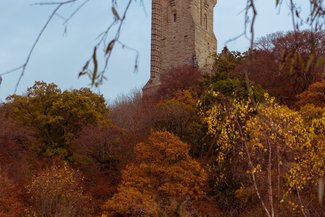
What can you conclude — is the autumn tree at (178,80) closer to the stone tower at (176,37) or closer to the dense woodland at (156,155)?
the dense woodland at (156,155)

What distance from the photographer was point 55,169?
1984cm

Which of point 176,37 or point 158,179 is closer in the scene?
point 158,179

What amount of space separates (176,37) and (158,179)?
2314 centimetres

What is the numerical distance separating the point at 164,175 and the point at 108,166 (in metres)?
4.50

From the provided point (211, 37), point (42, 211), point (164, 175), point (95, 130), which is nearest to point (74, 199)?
point (42, 211)

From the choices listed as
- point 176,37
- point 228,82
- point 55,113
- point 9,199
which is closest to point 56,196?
point 9,199

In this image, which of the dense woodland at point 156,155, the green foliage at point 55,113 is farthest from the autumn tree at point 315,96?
the green foliage at point 55,113

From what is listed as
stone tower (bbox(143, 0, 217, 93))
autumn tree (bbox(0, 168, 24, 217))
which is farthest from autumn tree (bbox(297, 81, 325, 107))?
stone tower (bbox(143, 0, 217, 93))

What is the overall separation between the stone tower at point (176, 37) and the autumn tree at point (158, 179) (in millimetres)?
20662

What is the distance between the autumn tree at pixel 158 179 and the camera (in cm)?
1694

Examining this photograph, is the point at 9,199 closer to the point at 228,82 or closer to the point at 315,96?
the point at 228,82

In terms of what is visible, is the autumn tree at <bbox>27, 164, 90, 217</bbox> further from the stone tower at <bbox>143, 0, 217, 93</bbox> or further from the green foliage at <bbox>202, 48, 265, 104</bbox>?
the stone tower at <bbox>143, 0, 217, 93</bbox>

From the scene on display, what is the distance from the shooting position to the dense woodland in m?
14.1

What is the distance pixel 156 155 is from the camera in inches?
740
